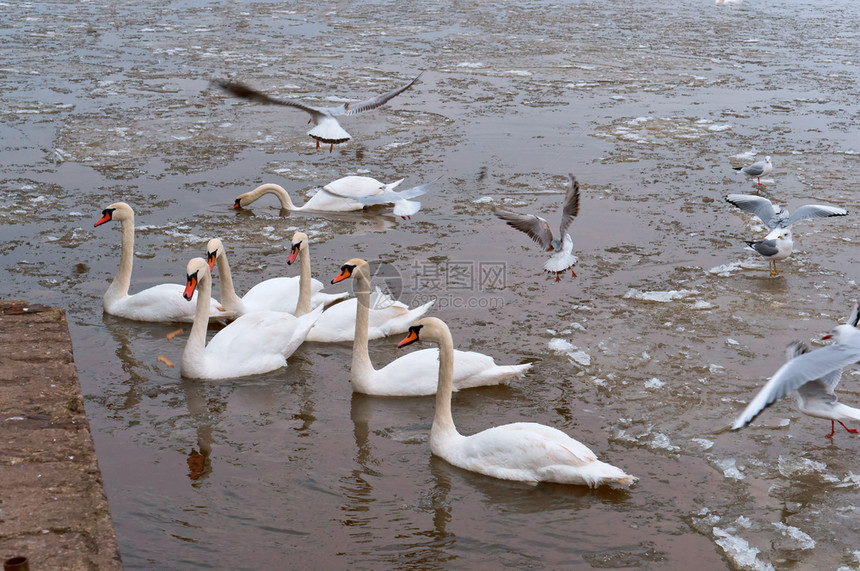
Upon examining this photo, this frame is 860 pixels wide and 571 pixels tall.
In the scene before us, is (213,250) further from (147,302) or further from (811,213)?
(811,213)

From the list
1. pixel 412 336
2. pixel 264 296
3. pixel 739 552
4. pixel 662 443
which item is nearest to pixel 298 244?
pixel 264 296

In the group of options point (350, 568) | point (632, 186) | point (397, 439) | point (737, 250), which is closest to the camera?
point (350, 568)

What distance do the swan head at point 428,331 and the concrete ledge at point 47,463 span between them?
6.62ft

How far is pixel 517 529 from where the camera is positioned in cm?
500

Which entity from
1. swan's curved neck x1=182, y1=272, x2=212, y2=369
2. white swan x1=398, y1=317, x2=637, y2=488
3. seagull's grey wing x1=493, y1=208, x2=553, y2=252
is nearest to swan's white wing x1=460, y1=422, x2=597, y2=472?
white swan x1=398, y1=317, x2=637, y2=488

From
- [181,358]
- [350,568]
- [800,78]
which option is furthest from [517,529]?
[800,78]

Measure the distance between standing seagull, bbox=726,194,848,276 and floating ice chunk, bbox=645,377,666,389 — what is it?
8.34 ft

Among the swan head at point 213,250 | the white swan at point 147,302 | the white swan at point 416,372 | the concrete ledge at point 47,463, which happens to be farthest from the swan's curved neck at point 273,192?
the concrete ledge at point 47,463

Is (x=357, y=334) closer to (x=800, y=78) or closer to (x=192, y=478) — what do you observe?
(x=192, y=478)

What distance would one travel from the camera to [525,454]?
17.6 feet

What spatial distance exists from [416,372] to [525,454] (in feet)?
4.49

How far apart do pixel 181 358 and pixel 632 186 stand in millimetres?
6180

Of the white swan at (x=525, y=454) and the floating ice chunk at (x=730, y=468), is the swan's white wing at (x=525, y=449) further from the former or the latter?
the floating ice chunk at (x=730, y=468)

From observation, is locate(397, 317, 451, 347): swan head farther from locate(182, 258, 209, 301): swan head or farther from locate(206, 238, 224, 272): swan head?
locate(206, 238, 224, 272): swan head
